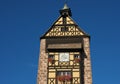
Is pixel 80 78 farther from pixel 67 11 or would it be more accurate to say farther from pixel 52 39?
pixel 67 11

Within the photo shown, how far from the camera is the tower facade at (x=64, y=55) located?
3991 centimetres

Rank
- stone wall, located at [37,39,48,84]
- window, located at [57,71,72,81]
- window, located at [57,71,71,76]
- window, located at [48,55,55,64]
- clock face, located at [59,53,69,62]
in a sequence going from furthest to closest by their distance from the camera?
clock face, located at [59,53,69,62], window, located at [48,55,55,64], stone wall, located at [37,39,48,84], window, located at [57,71,71,76], window, located at [57,71,72,81]

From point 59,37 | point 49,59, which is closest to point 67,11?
point 59,37

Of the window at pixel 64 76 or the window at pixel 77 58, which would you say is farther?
the window at pixel 77 58

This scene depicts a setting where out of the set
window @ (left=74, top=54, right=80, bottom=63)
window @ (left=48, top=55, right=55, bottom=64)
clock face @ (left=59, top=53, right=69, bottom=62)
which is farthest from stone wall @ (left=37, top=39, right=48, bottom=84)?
window @ (left=74, top=54, right=80, bottom=63)

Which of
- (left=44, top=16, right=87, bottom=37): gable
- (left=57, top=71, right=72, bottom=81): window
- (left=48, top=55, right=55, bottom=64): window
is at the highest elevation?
(left=44, top=16, right=87, bottom=37): gable

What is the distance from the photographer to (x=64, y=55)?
41.1 meters

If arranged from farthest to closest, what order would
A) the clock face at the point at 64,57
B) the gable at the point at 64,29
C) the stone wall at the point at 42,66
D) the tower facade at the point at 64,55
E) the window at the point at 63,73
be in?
the gable at the point at 64,29, the clock face at the point at 64,57, the stone wall at the point at 42,66, the window at the point at 63,73, the tower facade at the point at 64,55

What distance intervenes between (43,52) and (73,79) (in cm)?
507

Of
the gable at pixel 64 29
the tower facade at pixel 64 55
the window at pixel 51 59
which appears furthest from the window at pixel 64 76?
the gable at pixel 64 29

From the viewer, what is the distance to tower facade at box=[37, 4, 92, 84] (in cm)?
3991

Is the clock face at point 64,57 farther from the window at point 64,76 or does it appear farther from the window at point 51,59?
the window at point 64,76

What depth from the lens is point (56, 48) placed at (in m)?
41.3

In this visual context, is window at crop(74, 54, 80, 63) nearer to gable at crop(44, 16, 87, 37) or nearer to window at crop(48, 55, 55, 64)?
window at crop(48, 55, 55, 64)
